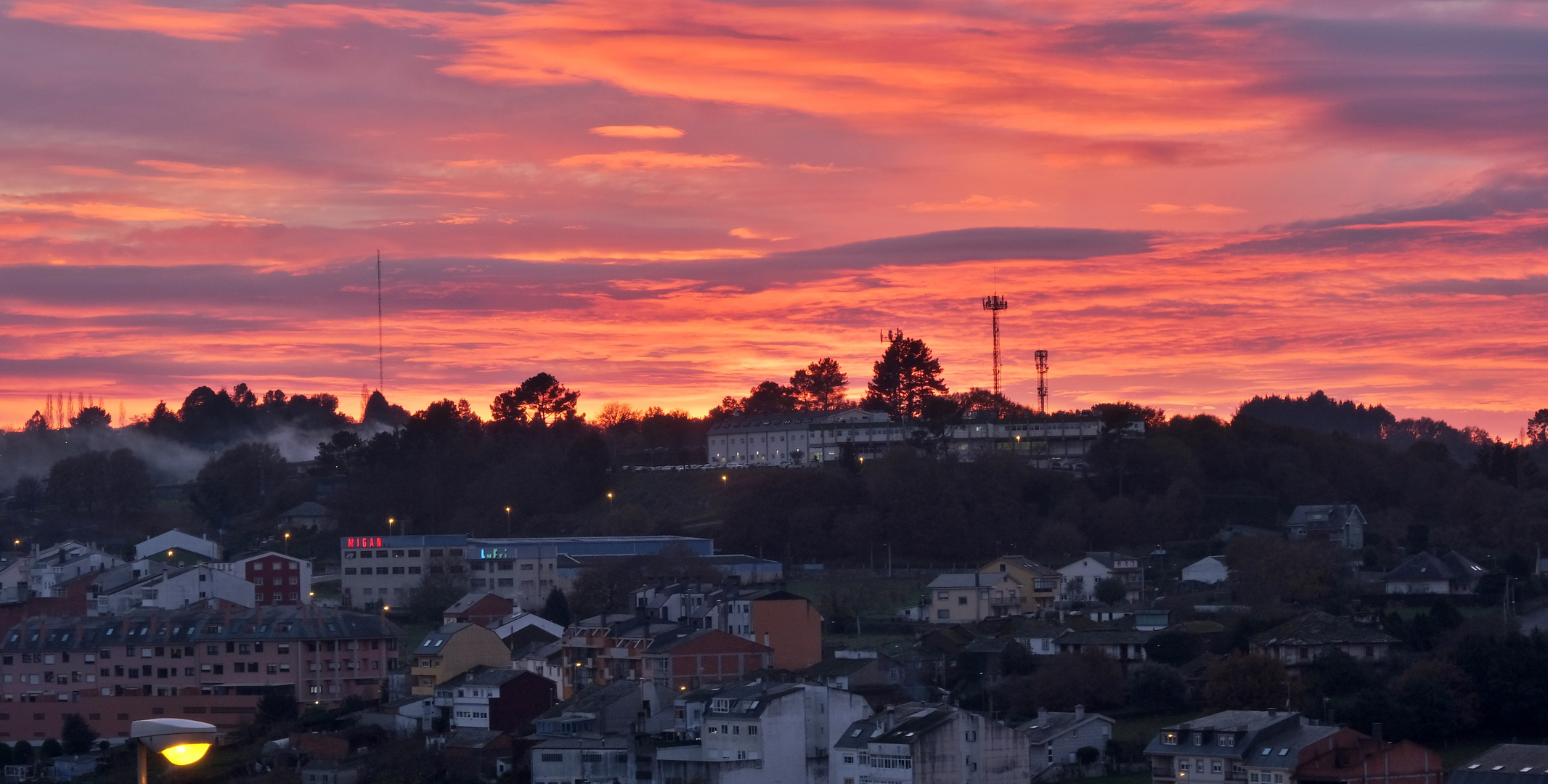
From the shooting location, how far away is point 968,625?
42000 mm

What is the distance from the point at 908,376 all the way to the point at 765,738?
41.0 m

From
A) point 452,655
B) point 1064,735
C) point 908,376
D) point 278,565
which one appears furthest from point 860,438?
point 1064,735

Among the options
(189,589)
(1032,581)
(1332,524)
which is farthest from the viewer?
(1332,524)

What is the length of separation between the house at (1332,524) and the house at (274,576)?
2714 centimetres

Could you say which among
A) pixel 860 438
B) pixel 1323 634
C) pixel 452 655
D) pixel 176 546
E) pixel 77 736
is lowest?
pixel 77 736

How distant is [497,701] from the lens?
35344 mm

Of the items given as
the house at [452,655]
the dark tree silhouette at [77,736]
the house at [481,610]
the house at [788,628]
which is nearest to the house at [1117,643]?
the house at [788,628]

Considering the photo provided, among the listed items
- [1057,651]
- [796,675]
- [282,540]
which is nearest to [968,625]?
[1057,651]

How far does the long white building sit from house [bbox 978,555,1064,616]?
13.4 m

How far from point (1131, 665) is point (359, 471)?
1647 inches

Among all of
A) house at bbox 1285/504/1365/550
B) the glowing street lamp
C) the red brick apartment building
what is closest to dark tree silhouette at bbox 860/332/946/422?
house at bbox 1285/504/1365/550

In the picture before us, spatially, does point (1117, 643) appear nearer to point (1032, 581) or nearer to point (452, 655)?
point (1032, 581)

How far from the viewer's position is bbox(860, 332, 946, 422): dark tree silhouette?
231 ft

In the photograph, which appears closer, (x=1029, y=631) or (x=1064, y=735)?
(x=1064, y=735)
